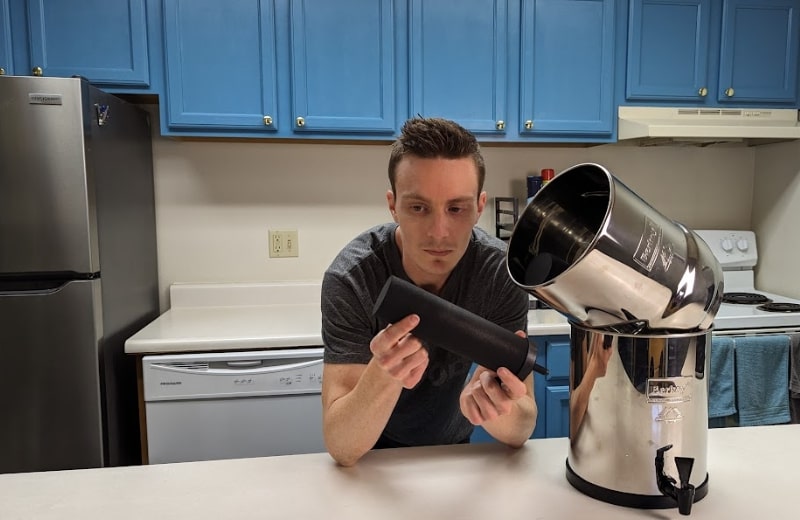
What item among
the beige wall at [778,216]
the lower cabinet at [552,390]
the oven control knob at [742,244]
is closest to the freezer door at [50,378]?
the lower cabinet at [552,390]

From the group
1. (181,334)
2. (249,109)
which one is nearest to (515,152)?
(249,109)

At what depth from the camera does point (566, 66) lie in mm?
2277

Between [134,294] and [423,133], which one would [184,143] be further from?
[423,133]

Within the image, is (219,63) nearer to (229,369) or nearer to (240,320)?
(240,320)

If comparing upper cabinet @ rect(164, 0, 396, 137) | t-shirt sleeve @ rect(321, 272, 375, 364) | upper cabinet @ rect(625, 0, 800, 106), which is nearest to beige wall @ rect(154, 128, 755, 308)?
upper cabinet @ rect(164, 0, 396, 137)

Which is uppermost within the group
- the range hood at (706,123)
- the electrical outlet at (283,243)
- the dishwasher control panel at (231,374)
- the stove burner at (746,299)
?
the range hood at (706,123)

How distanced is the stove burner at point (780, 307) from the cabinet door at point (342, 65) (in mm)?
1769

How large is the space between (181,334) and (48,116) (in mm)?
811

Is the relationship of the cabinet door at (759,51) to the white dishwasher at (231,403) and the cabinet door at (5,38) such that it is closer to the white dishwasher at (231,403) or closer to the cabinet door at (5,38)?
the white dishwasher at (231,403)

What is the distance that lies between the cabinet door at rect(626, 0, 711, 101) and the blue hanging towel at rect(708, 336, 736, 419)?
3.63 ft

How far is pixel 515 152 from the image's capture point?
2580mm

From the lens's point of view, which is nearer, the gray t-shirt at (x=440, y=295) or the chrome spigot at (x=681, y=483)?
the chrome spigot at (x=681, y=483)

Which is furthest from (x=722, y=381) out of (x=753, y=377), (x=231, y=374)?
(x=231, y=374)

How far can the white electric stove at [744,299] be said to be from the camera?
6.92ft
